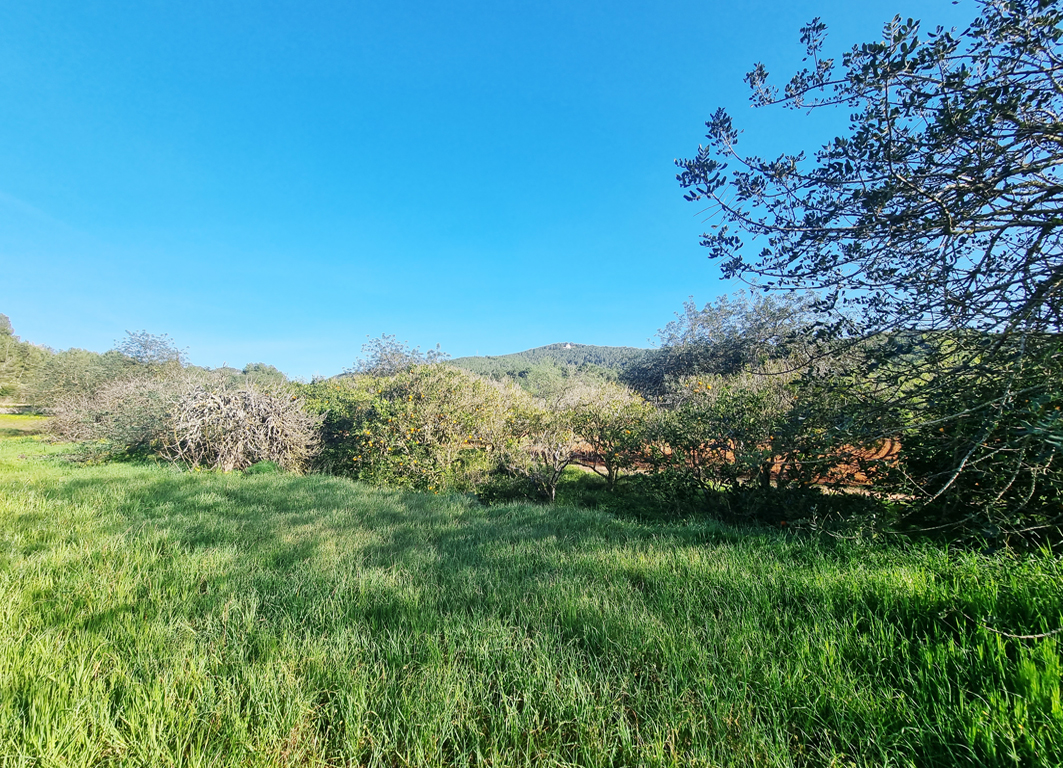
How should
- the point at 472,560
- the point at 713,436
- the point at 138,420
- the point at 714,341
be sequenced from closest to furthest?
1. the point at 472,560
2. the point at 713,436
3. the point at 138,420
4. the point at 714,341

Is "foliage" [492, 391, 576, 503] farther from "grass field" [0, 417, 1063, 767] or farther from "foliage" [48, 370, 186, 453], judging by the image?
"foliage" [48, 370, 186, 453]

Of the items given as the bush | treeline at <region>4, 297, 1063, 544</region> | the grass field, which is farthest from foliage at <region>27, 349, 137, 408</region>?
the grass field

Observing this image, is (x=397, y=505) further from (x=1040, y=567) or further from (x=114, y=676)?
(x=1040, y=567)

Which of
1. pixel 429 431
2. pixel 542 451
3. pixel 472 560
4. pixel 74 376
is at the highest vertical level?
pixel 74 376

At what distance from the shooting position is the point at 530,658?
5.87ft

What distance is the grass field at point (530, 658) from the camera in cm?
132

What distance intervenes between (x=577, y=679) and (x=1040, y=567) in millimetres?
2967

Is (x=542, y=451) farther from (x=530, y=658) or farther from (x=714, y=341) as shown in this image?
(x=714, y=341)

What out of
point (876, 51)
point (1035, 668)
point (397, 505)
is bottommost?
point (397, 505)

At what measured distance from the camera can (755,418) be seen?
592cm

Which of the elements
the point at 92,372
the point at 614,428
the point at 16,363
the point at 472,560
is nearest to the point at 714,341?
the point at 614,428

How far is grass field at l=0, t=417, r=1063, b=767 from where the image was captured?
132 cm

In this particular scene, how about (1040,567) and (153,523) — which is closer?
(1040,567)

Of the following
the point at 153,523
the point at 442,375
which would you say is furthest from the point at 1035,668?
the point at 442,375
